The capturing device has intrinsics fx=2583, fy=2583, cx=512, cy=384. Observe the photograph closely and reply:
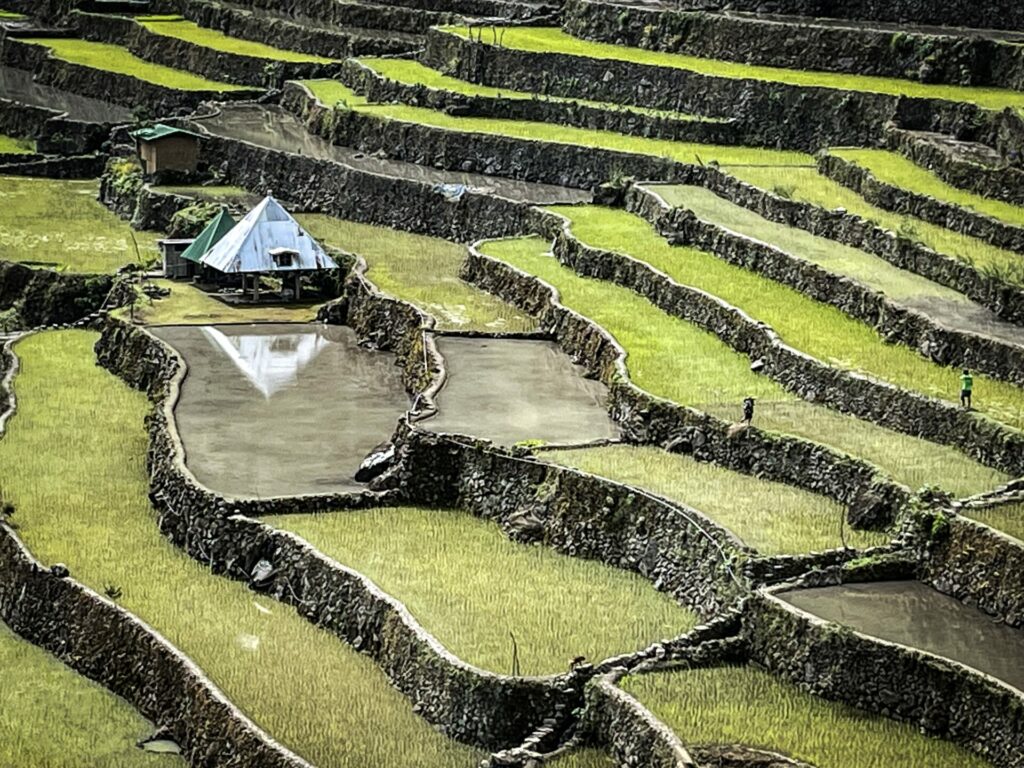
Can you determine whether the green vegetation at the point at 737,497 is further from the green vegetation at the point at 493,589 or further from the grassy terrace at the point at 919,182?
the grassy terrace at the point at 919,182

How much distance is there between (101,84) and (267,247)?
23.5 m

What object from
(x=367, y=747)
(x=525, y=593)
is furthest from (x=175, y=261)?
(x=367, y=747)

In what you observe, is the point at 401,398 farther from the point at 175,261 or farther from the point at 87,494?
the point at 175,261

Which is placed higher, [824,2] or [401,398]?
[824,2]

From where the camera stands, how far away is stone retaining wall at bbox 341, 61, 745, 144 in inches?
1993

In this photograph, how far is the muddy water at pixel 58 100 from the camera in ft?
208

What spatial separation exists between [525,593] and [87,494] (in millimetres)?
7908

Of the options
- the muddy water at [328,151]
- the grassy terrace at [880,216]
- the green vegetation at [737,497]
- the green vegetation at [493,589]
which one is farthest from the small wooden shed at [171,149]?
the green vegetation at [737,497]

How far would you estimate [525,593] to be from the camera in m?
29.9

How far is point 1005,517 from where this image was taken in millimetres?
28344

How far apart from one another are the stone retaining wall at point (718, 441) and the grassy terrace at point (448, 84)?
43.3 ft

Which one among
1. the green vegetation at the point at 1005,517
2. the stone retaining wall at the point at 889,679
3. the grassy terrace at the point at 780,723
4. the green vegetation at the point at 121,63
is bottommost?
the green vegetation at the point at 121,63

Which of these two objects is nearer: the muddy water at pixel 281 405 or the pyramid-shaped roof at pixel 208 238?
the muddy water at pixel 281 405

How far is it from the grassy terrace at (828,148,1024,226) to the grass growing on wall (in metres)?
13.1
